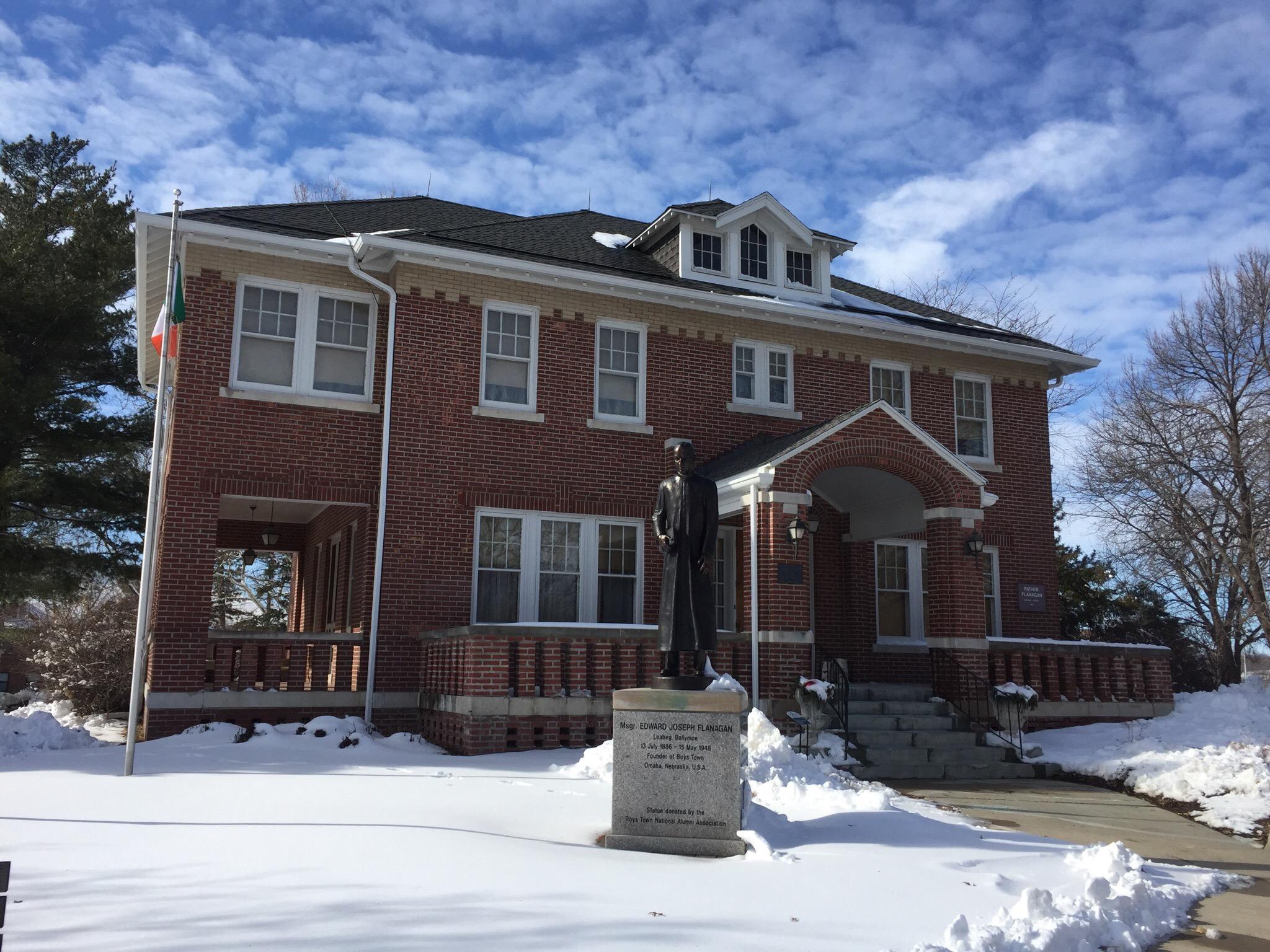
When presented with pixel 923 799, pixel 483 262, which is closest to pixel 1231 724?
pixel 923 799

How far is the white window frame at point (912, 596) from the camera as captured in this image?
17.5m

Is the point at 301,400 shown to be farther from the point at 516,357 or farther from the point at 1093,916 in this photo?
the point at 1093,916

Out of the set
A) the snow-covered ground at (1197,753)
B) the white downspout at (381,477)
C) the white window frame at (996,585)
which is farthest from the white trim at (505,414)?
the snow-covered ground at (1197,753)

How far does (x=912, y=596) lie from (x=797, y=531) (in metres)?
5.01

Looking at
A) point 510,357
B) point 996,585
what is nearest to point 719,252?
point 510,357

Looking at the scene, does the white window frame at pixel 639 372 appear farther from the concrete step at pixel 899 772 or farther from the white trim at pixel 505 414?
the concrete step at pixel 899 772

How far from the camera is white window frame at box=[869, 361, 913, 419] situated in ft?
60.4

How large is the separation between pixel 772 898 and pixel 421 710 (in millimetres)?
8994

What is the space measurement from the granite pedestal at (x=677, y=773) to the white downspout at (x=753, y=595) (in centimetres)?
561

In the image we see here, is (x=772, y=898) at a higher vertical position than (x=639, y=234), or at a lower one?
lower

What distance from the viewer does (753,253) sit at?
1867 cm

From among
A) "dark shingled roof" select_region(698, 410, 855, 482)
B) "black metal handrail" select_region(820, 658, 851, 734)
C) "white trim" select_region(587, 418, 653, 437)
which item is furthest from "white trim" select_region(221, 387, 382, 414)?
"black metal handrail" select_region(820, 658, 851, 734)

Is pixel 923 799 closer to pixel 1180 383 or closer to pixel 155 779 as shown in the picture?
pixel 155 779

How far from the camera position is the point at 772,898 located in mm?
6312
